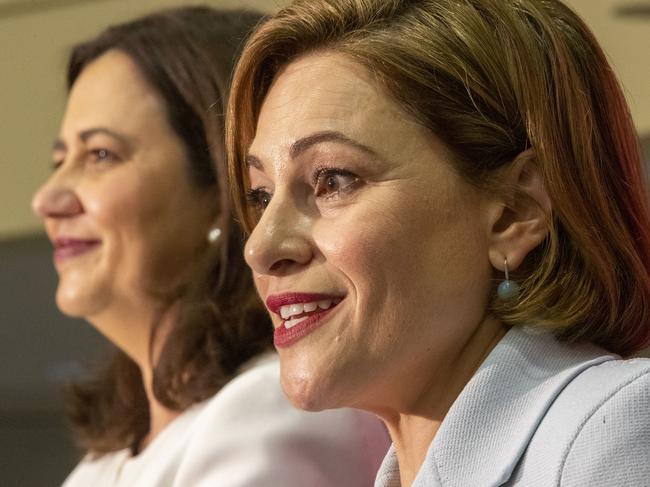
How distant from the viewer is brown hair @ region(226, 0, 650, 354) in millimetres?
1267

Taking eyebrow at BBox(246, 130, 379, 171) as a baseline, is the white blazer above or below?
below

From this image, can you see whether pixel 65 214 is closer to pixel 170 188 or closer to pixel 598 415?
pixel 170 188

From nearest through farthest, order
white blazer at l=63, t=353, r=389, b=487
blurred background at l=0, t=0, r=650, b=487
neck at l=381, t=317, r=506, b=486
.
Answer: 1. neck at l=381, t=317, r=506, b=486
2. white blazer at l=63, t=353, r=389, b=487
3. blurred background at l=0, t=0, r=650, b=487

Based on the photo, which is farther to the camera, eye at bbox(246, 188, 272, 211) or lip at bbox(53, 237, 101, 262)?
lip at bbox(53, 237, 101, 262)

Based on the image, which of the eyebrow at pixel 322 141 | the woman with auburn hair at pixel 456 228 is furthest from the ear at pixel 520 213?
the eyebrow at pixel 322 141

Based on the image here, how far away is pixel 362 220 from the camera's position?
127 cm

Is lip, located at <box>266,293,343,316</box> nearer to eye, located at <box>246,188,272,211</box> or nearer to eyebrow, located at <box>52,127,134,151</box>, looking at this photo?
eye, located at <box>246,188,272,211</box>

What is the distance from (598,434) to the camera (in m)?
Answer: 1.12

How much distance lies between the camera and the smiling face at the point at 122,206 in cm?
199

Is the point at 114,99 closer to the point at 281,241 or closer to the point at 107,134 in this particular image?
the point at 107,134

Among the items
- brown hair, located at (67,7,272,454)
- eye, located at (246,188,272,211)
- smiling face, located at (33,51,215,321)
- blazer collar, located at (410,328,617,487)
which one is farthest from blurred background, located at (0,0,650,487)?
blazer collar, located at (410,328,617,487)

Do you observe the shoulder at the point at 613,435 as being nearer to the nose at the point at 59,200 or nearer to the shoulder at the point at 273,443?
the shoulder at the point at 273,443

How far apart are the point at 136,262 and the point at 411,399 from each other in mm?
781

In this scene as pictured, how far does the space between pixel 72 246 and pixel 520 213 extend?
951 millimetres
